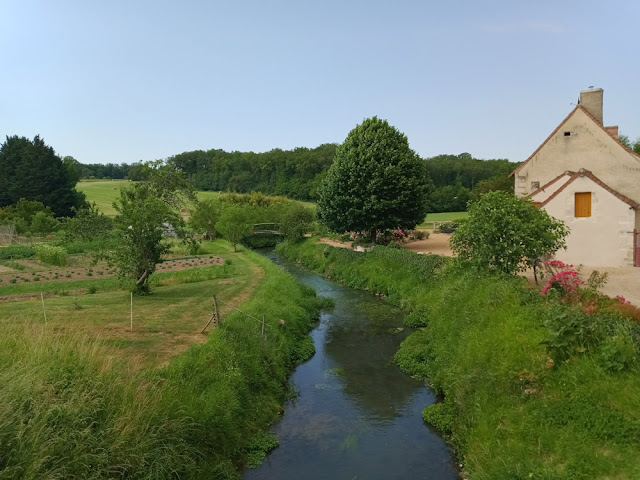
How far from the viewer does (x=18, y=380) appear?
6922mm

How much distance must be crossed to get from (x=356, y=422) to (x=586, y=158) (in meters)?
22.3

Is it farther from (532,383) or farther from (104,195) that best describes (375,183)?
(104,195)

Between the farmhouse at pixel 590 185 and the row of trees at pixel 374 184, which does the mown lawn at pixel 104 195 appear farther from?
the farmhouse at pixel 590 185

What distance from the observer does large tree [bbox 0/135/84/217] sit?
58750mm

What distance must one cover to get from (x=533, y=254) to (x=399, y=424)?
864cm

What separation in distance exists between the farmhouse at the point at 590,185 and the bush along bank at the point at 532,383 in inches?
385

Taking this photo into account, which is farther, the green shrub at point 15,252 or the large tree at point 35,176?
the large tree at point 35,176

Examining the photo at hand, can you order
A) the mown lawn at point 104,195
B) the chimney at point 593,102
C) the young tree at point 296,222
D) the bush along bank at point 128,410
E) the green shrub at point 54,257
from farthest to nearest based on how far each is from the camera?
the mown lawn at point 104,195, the young tree at point 296,222, the green shrub at point 54,257, the chimney at point 593,102, the bush along bank at point 128,410

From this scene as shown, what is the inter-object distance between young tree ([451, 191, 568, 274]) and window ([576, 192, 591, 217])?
20.1 ft

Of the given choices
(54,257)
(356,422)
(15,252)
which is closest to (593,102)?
(356,422)

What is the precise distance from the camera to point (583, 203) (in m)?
22.9

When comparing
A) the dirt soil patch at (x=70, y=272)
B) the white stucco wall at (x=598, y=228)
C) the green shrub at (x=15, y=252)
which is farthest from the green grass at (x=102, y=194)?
the white stucco wall at (x=598, y=228)

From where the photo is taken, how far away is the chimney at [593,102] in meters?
27.5

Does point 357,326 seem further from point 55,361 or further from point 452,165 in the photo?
point 452,165
